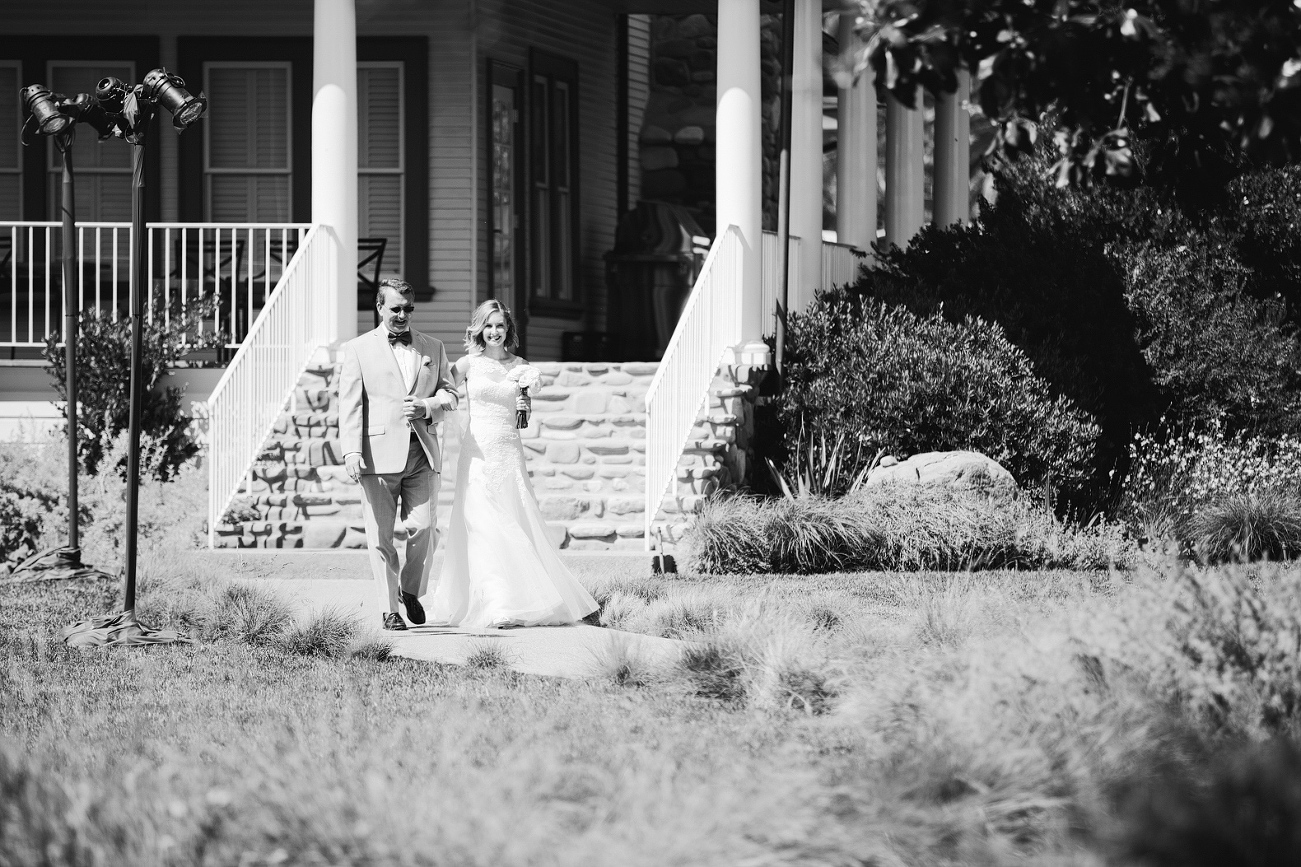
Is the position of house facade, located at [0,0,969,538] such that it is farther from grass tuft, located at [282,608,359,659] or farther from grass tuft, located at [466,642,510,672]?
grass tuft, located at [466,642,510,672]

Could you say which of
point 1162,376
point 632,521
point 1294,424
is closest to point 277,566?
point 632,521

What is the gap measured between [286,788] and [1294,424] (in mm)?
11322

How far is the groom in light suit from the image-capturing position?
8.18m

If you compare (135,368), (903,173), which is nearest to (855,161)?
(903,173)

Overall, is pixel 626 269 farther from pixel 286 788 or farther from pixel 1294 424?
pixel 286 788

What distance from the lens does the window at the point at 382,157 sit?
15.4m

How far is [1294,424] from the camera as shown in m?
13.5

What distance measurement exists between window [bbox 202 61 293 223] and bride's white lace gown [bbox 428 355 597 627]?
7.50 meters

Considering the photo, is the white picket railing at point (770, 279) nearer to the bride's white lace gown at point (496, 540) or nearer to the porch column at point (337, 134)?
the porch column at point (337, 134)

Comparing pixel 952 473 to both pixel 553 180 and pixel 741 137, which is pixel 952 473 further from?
pixel 553 180

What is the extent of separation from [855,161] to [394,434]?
945 centimetres

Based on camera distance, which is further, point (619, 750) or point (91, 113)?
point (91, 113)

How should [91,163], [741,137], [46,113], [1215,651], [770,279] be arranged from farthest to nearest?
[91,163], [770,279], [741,137], [46,113], [1215,651]

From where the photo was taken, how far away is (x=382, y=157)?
15.4m
